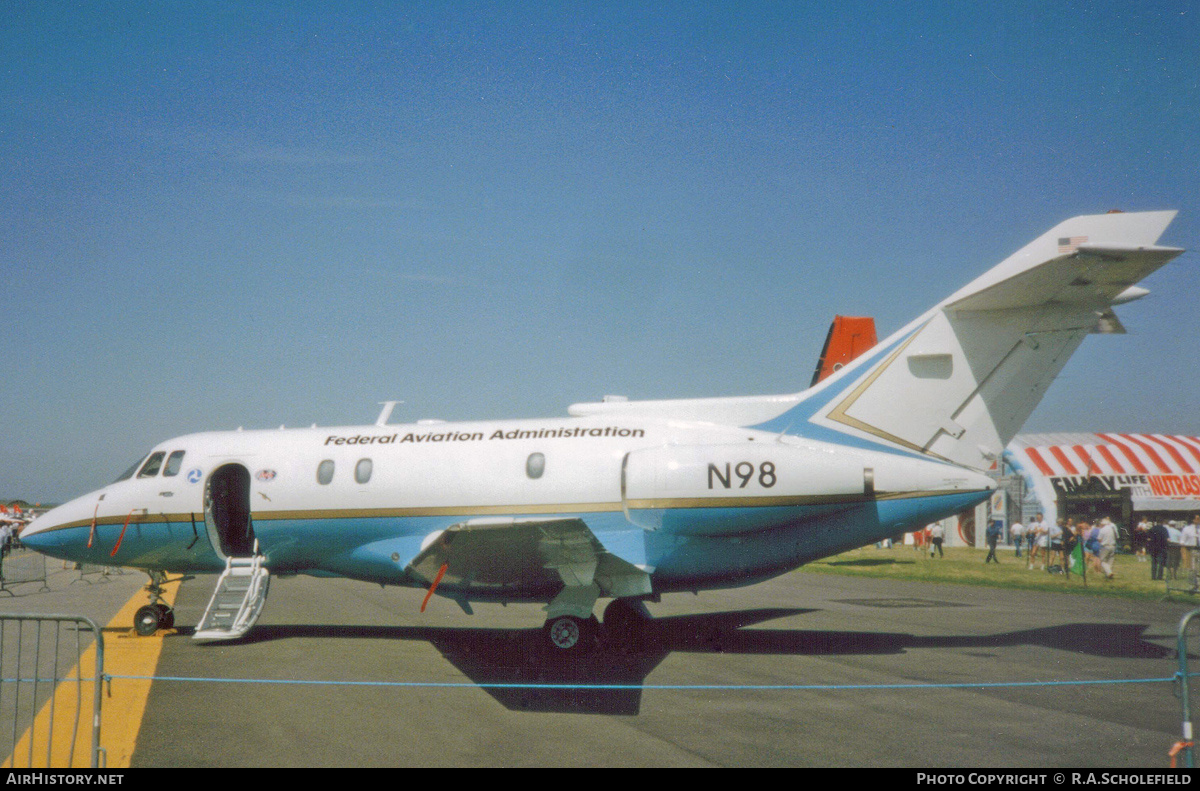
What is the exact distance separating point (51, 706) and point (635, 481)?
5.86 m

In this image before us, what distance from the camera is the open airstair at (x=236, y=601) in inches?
420

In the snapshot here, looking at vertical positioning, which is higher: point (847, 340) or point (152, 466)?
point (847, 340)

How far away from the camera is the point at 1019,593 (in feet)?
61.5

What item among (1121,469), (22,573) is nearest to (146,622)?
(22,573)

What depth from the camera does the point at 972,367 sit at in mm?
10391

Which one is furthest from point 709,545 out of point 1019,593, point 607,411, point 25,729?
point 1019,593

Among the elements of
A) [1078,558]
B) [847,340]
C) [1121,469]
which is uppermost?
[847,340]

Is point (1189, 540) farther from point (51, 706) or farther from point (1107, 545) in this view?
point (51, 706)

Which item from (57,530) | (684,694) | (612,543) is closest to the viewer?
(684,694)

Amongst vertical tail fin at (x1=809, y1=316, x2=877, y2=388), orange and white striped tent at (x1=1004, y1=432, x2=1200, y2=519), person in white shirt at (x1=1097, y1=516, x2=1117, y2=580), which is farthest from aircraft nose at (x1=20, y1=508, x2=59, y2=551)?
orange and white striped tent at (x1=1004, y1=432, x2=1200, y2=519)

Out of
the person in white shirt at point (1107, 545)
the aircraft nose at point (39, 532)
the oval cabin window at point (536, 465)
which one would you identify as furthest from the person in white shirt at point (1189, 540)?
the aircraft nose at point (39, 532)

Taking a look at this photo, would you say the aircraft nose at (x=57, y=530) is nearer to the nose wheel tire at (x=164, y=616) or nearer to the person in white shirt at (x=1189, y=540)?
the nose wheel tire at (x=164, y=616)
